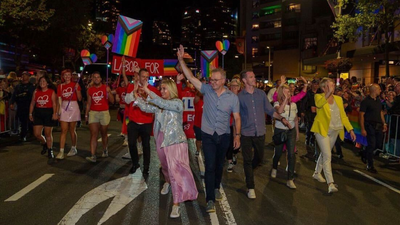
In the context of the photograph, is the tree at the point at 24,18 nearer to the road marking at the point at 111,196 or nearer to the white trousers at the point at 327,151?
the road marking at the point at 111,196

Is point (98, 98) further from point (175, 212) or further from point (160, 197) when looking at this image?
point (175, 212)

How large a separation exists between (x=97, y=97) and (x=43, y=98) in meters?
1.35

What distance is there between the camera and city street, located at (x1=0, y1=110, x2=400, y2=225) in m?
4.83

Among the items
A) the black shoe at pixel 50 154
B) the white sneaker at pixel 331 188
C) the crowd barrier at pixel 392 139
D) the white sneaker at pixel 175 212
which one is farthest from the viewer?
the crowd barrier at pixel 392 139

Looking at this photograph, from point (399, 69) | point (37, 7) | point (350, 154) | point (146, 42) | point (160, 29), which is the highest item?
point (160, 29)

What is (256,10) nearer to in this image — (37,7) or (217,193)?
(37,7)

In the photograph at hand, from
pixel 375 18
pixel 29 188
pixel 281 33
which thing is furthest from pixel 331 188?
pixel 281 33

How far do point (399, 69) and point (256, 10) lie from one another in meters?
Answer: 53.7

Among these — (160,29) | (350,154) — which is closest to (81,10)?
(350,154)

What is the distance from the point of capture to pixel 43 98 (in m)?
8.38

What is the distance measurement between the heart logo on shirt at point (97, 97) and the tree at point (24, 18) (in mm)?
12052

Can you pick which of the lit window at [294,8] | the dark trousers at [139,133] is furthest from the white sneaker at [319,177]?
the lit window at [294,8]

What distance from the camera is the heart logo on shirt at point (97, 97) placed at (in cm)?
811

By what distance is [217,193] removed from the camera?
18.7ft
